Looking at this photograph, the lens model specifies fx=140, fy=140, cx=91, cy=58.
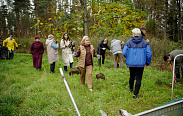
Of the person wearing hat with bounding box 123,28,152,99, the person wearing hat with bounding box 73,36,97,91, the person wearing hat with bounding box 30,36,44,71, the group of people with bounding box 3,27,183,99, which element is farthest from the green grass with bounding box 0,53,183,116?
the person wearing hat with bounding box 30,36,44,71

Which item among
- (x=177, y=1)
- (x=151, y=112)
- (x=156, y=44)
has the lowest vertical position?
(x=151, y=112)

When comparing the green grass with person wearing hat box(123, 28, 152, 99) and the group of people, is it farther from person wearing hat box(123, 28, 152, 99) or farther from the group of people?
person wearing hat box(123, 28, 152, 99)

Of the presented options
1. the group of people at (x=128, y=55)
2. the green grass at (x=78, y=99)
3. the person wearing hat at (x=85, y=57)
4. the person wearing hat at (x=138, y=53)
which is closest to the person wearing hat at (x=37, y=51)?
the group of people at (x=128, y=55)

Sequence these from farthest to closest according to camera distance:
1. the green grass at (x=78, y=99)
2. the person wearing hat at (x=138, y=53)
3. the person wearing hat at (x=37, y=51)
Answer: the person wearing hat at (x=37, y=51), the person wearing hat at (x=138, y=53), the green grass at (x=78, y=99)

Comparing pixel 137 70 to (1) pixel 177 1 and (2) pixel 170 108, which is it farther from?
(1) pixel 177 1

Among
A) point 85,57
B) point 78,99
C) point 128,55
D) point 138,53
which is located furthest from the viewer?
point 85,57

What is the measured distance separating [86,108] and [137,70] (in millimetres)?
1949

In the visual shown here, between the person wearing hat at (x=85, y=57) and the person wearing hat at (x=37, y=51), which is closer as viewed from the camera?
the person wearing hat at (x=85, y=57)

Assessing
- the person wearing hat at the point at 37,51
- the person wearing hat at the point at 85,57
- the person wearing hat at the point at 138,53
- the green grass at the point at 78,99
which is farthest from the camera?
the person wearing hat at the point at 37,51

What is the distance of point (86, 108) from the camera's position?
409 centimetres

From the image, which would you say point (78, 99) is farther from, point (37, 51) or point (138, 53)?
point (37, 51)

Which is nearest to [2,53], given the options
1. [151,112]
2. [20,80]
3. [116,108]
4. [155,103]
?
[20,80]

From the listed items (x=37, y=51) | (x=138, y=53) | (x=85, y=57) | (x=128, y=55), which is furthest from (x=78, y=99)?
(x=37, y=51)

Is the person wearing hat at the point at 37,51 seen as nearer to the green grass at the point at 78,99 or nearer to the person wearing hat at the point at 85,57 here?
the green grass at the point at 78,99
